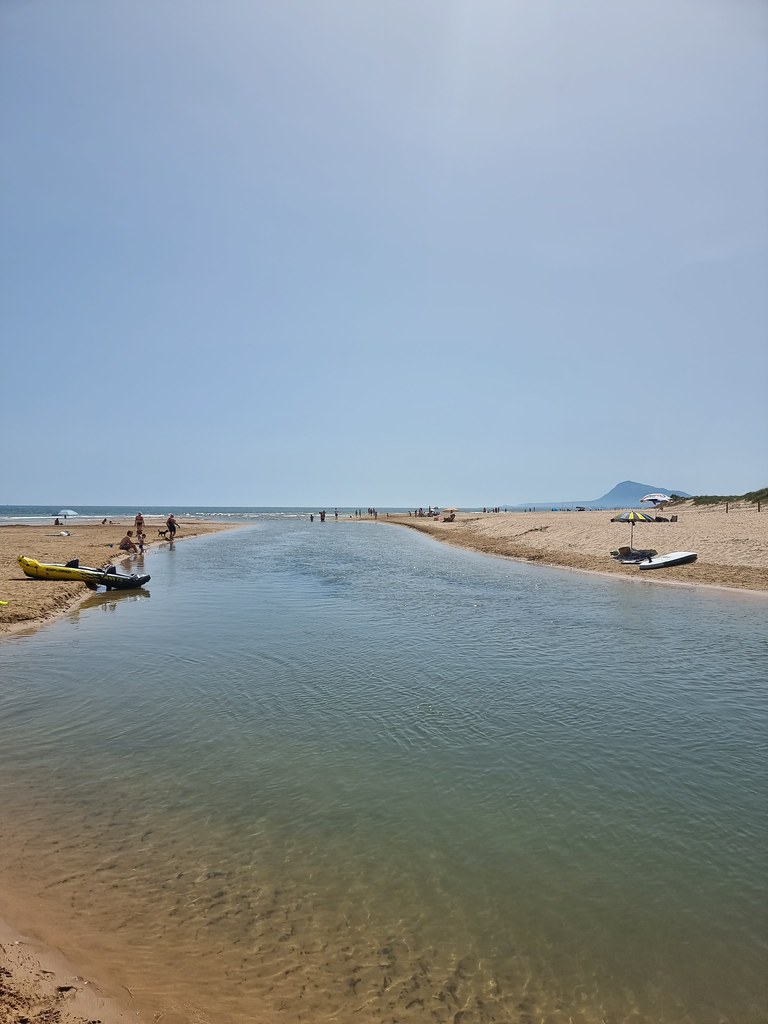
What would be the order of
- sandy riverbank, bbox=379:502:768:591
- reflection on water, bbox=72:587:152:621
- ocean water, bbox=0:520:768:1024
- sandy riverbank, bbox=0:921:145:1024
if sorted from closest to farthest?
sandy riverbank, bbox=0:921:145:1024
ocean water, bbox=0:520:768:1024
reflection on water, bbox=72:587:152:621
sandy riverbank, bbox=379:502:768:591

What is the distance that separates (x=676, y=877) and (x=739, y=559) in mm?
31737

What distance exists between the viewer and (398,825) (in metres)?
7.81

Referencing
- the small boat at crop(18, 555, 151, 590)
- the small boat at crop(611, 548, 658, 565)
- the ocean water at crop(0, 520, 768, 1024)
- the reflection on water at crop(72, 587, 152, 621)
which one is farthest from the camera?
the small boat at crop(611, 548, 658, 565)

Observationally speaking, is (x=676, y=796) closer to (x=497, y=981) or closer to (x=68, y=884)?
(x=497, y=981)

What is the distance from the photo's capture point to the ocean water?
17.1ft

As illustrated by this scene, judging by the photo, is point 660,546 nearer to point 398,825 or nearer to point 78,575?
point 78,575

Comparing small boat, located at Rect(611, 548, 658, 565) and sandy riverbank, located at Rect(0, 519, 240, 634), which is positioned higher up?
small boat, located at Rect(611, 548, 658, 565)

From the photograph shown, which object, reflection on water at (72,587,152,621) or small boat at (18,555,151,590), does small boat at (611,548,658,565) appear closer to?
reflection on water at (72,587,152,621)

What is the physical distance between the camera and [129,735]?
10.6 meters

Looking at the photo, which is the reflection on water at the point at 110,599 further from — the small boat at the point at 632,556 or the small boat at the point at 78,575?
the small boat at the point at 632,556

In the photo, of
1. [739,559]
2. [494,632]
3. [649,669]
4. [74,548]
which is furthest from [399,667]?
[74,548]

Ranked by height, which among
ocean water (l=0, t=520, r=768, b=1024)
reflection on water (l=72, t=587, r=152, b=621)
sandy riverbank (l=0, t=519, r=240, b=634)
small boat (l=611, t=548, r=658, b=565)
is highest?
small boat (l=611, t=548, r=658, b=565)

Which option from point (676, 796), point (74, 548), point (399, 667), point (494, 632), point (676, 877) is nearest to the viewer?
point (676, 877)

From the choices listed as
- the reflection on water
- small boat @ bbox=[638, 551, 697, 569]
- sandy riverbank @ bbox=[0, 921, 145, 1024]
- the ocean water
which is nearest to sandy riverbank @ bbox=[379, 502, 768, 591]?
small boat @ bbox=[638, 551, 697, 569]
